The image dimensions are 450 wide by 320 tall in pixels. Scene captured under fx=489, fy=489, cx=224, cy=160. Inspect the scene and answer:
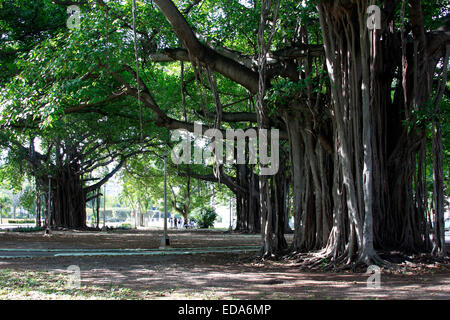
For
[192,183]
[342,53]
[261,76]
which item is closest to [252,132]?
[261,76]

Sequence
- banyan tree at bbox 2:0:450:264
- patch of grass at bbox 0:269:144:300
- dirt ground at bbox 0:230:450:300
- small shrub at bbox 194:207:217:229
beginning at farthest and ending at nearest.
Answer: small shrub at bbox 194:207:217:229 → banyan tree at bbox 2:0:450:264 → dirt ground at bbox 0:230:450:300 → patch of grass at bbox 0:269:144:300

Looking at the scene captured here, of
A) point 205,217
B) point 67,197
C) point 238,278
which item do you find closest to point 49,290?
point 238,278

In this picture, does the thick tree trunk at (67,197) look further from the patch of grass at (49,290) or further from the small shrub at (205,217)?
the patch of grass at (49,290)

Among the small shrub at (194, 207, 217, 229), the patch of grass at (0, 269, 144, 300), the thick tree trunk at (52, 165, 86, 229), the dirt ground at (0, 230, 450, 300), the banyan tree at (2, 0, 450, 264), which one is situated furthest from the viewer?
the small shrub at (194, 207, 217, 229)

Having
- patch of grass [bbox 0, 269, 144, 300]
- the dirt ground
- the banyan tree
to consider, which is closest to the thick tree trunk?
the banyan tree

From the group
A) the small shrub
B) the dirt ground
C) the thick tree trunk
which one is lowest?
the small shrub

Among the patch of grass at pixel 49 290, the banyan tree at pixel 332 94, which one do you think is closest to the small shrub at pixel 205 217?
the banyan tree at pixel 332 94

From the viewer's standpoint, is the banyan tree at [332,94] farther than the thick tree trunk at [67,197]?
No

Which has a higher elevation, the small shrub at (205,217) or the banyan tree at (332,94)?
the banyan tree at (332,94)

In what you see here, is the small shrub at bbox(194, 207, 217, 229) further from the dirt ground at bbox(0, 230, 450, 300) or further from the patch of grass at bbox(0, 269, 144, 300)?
the patch of grass at bbox(0, 269, 144, 300)

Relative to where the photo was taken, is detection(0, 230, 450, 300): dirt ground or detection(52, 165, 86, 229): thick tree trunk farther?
detection(52, 165, 86, 229): thick tree trunk

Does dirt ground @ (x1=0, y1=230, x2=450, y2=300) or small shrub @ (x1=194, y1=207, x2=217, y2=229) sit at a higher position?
dirt ground @ (x1=0, y1=230, x2=450, y2=300)

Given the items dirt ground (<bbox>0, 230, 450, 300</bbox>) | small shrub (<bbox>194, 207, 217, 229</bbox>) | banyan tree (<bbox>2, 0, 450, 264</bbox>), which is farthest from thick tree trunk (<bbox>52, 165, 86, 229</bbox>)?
dirt ground (<bbox>0, 230, 450, 300</bbox>)

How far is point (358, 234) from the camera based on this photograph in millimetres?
8594
